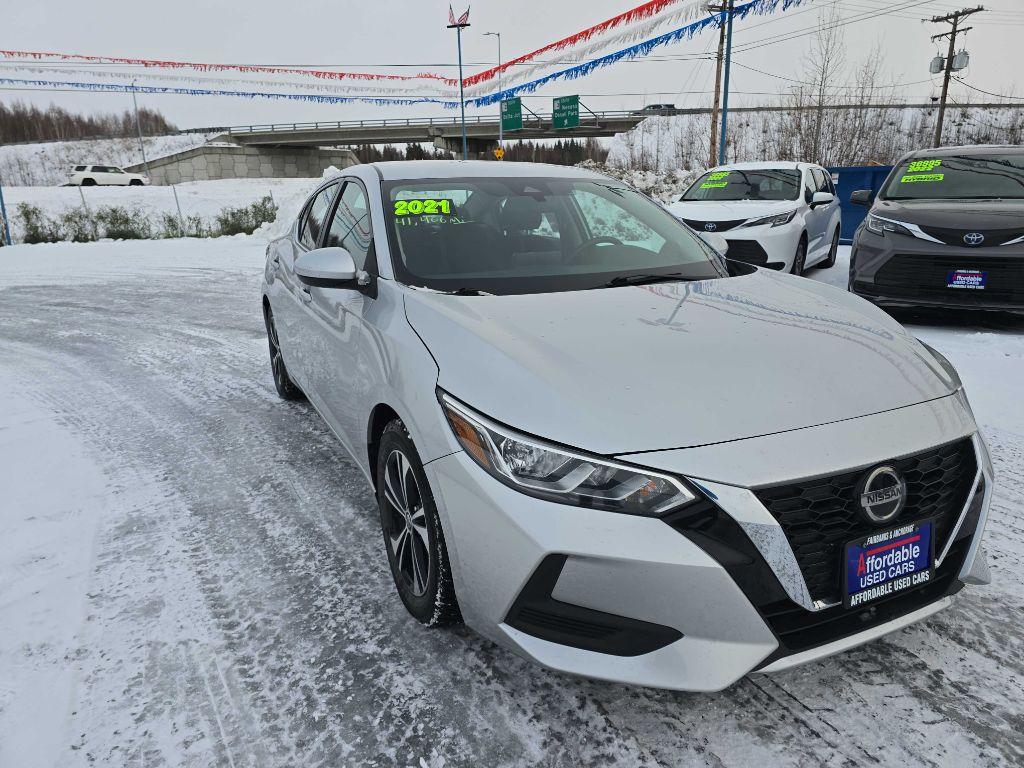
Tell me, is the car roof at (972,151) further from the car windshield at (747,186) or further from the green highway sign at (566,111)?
the green highway sign at (566,111)

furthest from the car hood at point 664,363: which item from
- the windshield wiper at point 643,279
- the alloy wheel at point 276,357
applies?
the alloy wheel at point 276,357

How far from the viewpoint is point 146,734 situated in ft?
6.26

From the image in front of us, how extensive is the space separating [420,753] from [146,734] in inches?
30.8

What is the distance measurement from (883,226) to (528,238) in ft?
16.2

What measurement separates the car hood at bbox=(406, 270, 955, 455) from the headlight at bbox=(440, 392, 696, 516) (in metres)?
0.04

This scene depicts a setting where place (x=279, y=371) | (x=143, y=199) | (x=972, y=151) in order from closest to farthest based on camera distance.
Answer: (x=279, y=371), (x=972, y=151), (x=143, y=199)

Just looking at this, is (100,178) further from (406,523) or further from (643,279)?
(406,523)

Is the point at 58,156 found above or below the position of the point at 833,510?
above

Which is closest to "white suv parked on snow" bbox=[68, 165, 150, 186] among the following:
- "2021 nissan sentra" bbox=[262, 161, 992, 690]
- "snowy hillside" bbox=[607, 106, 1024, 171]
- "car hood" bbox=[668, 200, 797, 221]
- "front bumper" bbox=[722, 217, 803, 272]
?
"snowy hillside" bbox=[607, 106, 1024, 171]

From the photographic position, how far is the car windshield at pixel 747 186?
9.23 m

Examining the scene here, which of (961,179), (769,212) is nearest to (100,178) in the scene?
(769,212)

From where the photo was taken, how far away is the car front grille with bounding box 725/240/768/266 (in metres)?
8.27

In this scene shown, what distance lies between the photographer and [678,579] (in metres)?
1.59

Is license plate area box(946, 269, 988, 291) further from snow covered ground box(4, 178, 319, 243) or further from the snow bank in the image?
snow covered ground box(4, 178, 319, 243)
